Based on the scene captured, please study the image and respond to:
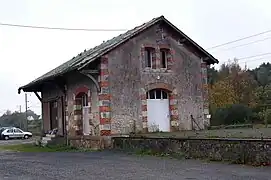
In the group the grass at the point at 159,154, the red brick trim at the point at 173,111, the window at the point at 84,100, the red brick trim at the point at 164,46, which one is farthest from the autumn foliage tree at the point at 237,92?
the grass at the point at 159,154

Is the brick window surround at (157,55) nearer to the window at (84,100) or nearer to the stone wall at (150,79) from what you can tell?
the stone wall at (150,79)

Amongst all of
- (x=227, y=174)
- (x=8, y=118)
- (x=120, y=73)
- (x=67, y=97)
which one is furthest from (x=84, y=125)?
(x=8, y=118)

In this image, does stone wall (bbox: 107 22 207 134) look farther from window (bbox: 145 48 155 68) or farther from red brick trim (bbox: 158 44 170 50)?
window (bbox: 145 48 155 68)

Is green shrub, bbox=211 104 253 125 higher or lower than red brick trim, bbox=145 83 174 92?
lower

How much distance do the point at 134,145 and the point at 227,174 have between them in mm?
7492

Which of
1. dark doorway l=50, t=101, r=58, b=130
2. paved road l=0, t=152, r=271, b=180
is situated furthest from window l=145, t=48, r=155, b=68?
paved road l=0, t=152, r=271, b=180

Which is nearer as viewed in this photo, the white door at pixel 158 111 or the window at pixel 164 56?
the white door at pixel 158 111

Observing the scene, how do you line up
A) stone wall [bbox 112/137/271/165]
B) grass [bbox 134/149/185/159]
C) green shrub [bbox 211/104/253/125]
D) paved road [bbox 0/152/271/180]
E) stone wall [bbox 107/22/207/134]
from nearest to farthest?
paved road [bbox 0/152/271/180], stone wall [bbox 112/137/271/165], grass [bbox 134/149/185/159], stone wall [bbox 107/22/207/134], green shrub [bbox 211/104/253/125]

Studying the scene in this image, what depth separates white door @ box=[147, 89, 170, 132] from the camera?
2195 cm

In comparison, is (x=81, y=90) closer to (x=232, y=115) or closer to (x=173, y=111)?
(x=173, y=111)

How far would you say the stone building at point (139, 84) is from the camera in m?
20.7

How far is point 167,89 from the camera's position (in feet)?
73.1

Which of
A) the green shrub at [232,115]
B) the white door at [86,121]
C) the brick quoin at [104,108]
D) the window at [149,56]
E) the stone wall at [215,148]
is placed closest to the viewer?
the stone wall at [215,148]

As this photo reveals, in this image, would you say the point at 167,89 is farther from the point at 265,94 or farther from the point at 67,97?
the point at 265,94
